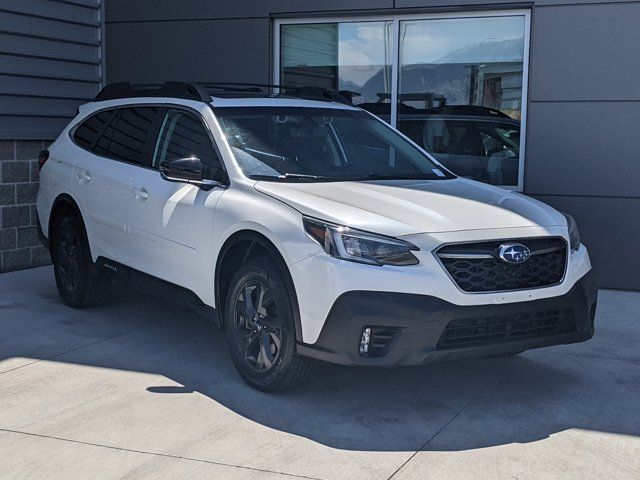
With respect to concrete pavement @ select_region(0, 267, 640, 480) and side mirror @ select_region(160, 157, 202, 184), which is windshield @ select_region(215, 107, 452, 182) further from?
concrete pavement @ select_region(0, 267, 640, 480)

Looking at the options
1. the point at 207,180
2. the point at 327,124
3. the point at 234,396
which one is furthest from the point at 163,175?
the point at 234,396

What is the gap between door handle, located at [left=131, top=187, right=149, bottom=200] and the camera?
616cm

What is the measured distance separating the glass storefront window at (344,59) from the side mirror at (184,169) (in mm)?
4272

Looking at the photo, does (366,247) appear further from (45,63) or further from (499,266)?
(45,63)

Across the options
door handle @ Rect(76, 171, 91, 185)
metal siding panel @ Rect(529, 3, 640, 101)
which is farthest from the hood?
metal siding panel @ Rect(529, 3, 640, 101)

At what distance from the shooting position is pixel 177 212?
5.84 m

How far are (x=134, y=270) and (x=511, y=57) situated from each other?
457 cm

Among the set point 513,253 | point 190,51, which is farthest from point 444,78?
point 513,253

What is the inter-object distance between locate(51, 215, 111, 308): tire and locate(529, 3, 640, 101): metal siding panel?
4.39 meters

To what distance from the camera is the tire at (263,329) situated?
16.4 ft

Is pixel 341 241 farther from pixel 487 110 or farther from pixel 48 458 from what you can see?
pixel 487 110

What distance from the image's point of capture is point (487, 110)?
360 inches

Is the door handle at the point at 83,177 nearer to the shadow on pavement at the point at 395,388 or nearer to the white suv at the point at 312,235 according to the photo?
the white suv at the point at 312,235

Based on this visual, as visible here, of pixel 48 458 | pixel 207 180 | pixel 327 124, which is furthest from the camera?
pixel 327 124
